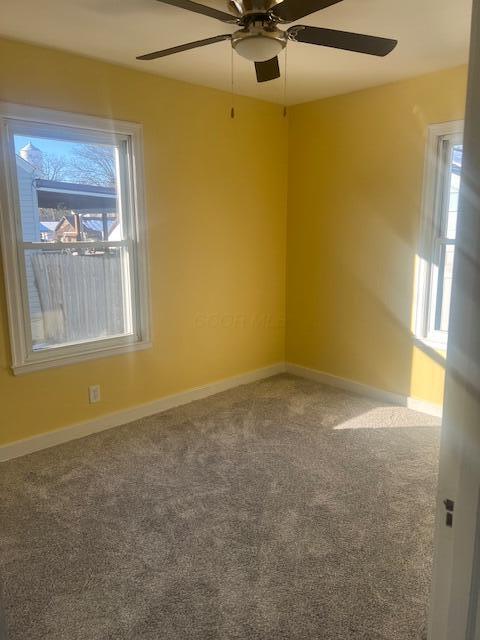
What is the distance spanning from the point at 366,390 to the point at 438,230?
146 centimetres

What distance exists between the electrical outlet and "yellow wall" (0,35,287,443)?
0.13ft

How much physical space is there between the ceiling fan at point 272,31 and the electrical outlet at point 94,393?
7.42 feet

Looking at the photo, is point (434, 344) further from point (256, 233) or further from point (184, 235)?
point (184, 235)

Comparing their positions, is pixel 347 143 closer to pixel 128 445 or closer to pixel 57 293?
pixel 57 293

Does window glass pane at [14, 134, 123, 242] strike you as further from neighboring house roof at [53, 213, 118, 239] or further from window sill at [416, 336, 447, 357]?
window sill at [416, 336, 447, 357]

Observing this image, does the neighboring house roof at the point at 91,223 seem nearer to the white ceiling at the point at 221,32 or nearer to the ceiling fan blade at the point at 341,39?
the white ceiling at the point at 221,32

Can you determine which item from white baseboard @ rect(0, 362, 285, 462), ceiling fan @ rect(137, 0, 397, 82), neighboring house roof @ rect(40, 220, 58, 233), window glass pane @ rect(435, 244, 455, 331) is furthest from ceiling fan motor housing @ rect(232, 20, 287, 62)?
white baseboard @ rect(0, 362, 285, 462)

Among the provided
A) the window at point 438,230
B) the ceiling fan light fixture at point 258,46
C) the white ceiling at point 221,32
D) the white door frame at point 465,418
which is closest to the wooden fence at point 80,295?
the white ceiling at point 221,32

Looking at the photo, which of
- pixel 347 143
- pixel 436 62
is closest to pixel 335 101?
pixel 347 143

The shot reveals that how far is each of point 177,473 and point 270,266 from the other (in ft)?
7.54

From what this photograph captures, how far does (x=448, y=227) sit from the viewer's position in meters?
3.48

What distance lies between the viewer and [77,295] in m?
3.28

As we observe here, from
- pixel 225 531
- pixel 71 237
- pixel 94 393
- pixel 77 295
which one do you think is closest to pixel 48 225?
pixel 71 237

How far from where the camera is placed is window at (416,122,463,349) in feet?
11.2
